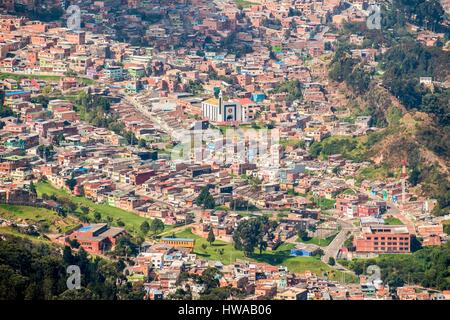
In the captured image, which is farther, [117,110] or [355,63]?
[355,63]

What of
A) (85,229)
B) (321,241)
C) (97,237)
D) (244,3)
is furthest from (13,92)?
(244,3)

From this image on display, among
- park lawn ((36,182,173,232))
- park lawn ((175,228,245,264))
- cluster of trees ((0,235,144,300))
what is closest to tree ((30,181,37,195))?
park lawn ((36,182,173,232))

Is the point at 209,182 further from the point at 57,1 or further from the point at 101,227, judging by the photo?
the point at 57,1

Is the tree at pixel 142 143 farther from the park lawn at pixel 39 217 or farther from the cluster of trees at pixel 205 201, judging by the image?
the park lawn at pixel 39 217

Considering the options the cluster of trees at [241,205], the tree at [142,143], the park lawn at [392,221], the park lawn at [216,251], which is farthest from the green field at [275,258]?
the tree at [142,143]

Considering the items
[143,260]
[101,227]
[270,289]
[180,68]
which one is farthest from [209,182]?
[180,68]
